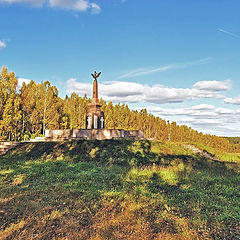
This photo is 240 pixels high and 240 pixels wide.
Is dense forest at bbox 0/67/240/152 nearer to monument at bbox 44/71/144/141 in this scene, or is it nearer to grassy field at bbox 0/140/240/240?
monument at bbox 44/71/144/141

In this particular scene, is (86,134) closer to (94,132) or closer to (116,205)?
(94,132)

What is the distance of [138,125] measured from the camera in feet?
176

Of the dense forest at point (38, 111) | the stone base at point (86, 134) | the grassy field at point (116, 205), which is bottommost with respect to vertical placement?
the grassy field at point (116, 205)

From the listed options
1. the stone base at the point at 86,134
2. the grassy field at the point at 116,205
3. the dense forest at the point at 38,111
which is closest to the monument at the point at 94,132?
the stone base at the point at 86,134

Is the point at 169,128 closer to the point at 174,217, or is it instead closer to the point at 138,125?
the point at 138,125

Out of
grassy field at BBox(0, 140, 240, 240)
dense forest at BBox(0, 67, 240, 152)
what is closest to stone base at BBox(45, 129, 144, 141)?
dense forest at BBox(0, 67, 240, 152)

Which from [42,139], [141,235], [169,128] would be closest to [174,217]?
[141,235]

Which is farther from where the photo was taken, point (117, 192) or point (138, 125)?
point (138, 125)

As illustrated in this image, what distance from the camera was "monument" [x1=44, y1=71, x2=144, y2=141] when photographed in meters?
21.5

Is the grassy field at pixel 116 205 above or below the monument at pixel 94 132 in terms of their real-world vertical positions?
below

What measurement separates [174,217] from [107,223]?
173cm

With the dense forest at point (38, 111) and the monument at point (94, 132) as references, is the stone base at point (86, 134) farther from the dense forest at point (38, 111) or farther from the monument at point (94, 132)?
the dense forest at point (38, 111)

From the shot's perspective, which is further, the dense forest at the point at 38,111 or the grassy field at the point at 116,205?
the dense forest at the point at 38,111

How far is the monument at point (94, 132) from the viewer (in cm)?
2152
